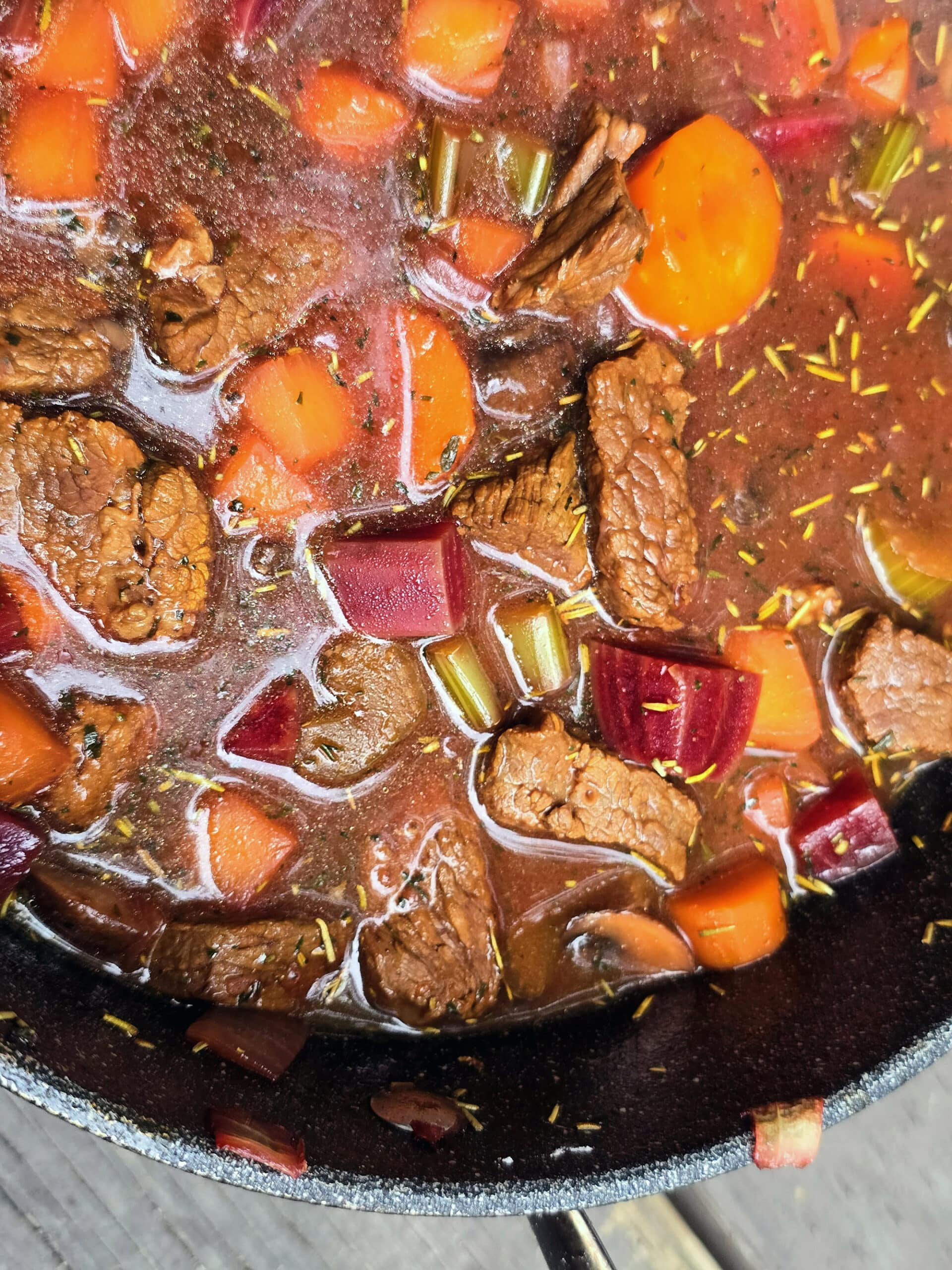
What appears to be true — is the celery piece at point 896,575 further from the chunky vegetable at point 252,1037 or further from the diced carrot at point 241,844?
the chunky vegetable at point 252,1037

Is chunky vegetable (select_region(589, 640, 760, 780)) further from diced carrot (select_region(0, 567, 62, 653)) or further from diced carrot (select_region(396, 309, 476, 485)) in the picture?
diced carrot (select_region(0, 567, 62, 653))

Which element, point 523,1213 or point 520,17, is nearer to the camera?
point 523,1213

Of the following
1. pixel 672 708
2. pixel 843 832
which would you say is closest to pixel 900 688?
pixel 843 832

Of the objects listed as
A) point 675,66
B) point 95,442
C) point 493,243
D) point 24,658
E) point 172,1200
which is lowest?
point 172,1200

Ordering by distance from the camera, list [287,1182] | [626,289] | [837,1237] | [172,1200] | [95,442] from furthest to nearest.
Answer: [837,1237] → [172,1200] → [626,289] → [95,442] → [287,1182]

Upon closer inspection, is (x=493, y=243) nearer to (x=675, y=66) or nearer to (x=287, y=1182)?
(x=675, y=66)

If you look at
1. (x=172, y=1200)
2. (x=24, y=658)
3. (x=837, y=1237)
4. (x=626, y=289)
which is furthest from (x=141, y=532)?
(x=837, y=1237)

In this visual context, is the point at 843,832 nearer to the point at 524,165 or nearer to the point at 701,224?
the point at 701,224
